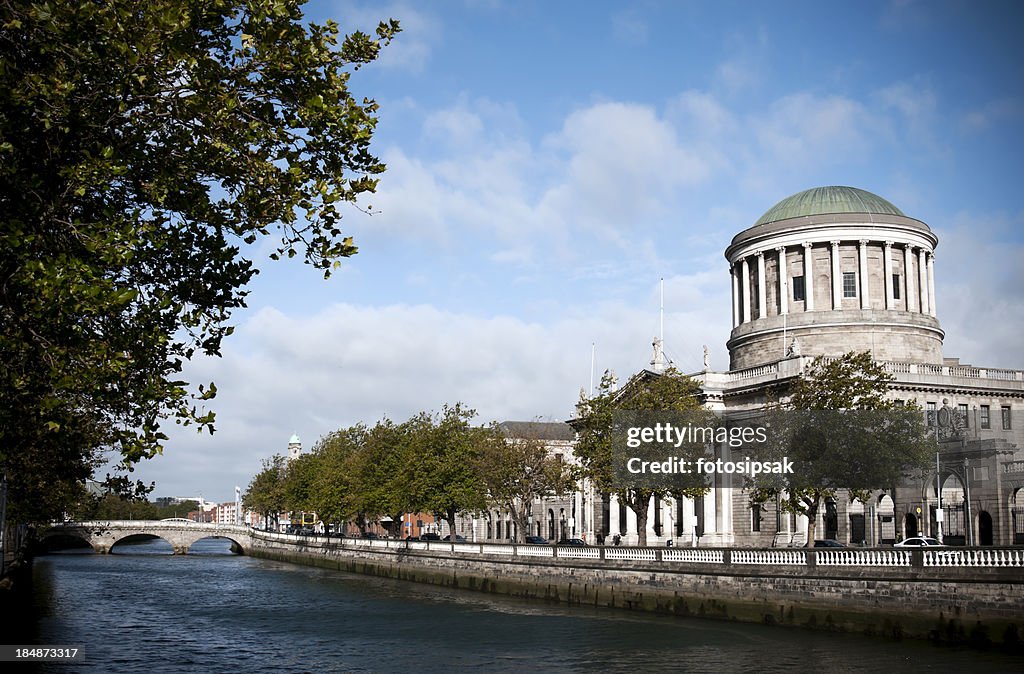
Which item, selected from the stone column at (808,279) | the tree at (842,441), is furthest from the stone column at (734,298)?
the tree at (842,441)

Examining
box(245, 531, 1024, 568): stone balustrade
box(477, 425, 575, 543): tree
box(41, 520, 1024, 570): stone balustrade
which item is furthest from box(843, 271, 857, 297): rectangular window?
box(245, 531, 1024, 568): stone balustrade

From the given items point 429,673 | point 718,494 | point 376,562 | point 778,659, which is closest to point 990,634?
point 778,659

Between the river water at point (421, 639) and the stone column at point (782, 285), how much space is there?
→ 34.9m

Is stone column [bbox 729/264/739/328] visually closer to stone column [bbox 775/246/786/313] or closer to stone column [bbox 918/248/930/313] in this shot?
stone column [bbox 775/246/786/313]

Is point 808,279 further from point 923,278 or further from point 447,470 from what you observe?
point 447,470

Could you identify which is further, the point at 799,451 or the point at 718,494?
the point at 718,494

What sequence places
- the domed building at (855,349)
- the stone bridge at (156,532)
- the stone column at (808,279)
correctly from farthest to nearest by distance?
the stone bridge at (156,532) → the stone column at (808,279) → the domed building at (855,349)

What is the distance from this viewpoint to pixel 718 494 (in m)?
71.8

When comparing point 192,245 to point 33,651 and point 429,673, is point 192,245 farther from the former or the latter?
point 33,651

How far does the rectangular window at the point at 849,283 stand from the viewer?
77.9 metres

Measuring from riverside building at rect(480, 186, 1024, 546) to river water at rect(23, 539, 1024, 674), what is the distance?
2228 centimetres

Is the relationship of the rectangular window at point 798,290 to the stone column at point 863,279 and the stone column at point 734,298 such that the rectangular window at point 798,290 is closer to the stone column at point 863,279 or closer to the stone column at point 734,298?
the stone column at point 863,279

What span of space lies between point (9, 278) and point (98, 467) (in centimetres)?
2880

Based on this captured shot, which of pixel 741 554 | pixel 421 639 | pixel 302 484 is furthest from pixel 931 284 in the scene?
pixel 302 484
